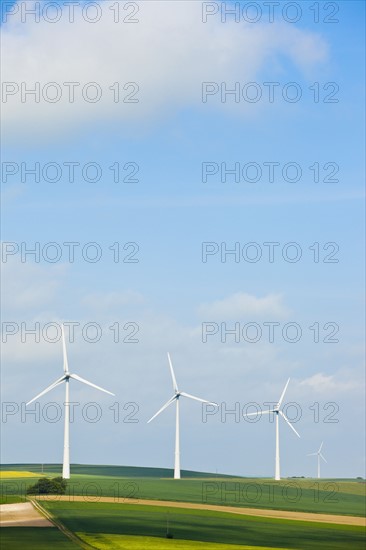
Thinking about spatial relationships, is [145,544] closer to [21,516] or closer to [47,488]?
[21,516]

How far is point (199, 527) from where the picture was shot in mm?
98875

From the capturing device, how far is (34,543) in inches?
2992

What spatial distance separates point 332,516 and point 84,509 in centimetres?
Result: 3288

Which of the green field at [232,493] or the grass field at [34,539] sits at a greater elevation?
the green field at [232,493]

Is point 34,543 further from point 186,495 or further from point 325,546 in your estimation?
point 186,495

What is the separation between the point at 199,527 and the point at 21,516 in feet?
57.9

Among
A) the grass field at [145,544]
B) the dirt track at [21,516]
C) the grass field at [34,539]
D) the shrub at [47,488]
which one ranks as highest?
the shrub at [47,488]

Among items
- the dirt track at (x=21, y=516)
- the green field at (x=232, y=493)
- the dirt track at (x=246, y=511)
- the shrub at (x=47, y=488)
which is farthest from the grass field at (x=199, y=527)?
the shrub at (x=47, y=488)

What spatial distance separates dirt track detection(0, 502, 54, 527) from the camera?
92812 millimetres

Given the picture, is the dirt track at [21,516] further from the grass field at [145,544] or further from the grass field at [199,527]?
the grass field at [145,544]

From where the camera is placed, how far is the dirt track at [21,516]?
92.8 metres

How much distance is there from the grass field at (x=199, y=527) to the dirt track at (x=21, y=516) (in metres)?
1.97

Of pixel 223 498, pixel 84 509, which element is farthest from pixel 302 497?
pixel 84 509

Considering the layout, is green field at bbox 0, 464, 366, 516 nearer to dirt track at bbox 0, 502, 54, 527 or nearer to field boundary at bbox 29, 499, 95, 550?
dirt track at bbox 0, 502, 54, 527
